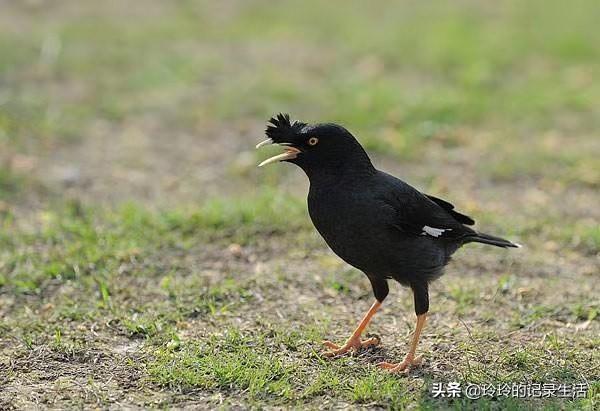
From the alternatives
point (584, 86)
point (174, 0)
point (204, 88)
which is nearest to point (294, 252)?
point (204, 88)

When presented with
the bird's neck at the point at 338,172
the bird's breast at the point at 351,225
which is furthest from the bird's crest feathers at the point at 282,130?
the bird's breast at the point at 351,225

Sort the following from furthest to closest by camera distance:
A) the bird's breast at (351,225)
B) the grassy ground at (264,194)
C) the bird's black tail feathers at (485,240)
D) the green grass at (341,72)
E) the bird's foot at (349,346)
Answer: the green grass at (341,72), the bird's black tail feathers at (485,240), the bird's foot at (349,346), the grassy ground at (264,194), the bird's breast at (351,225)

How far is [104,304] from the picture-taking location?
6512 millimetres

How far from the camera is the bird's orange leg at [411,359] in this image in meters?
5.67

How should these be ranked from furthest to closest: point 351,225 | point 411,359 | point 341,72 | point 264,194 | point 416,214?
point 341,72 < point 264,194 < point 416,214 < point 411,359 < point 351,225

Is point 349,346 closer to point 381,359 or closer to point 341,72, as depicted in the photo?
point 381,359

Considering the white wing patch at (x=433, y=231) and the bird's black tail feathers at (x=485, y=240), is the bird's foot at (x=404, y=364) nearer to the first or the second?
the white wing patch at (x=433, y=231)

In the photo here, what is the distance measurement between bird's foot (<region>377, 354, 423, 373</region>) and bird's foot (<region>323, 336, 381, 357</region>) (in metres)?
0.26

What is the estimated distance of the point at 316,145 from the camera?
19.1 feet

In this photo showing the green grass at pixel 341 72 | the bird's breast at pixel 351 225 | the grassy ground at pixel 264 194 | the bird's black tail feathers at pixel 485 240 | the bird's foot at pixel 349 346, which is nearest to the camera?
the bird's breast at pixel 351 225

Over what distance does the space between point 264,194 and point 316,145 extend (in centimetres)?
273

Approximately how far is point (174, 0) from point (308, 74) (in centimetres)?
401

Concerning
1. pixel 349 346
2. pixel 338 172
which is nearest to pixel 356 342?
pixel 349 346

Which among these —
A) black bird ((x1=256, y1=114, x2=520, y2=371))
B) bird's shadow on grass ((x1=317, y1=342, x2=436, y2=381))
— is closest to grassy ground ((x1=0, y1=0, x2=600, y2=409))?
bird's shadow on grass ((x1=317, y1=342, x2=436, y2=381))
